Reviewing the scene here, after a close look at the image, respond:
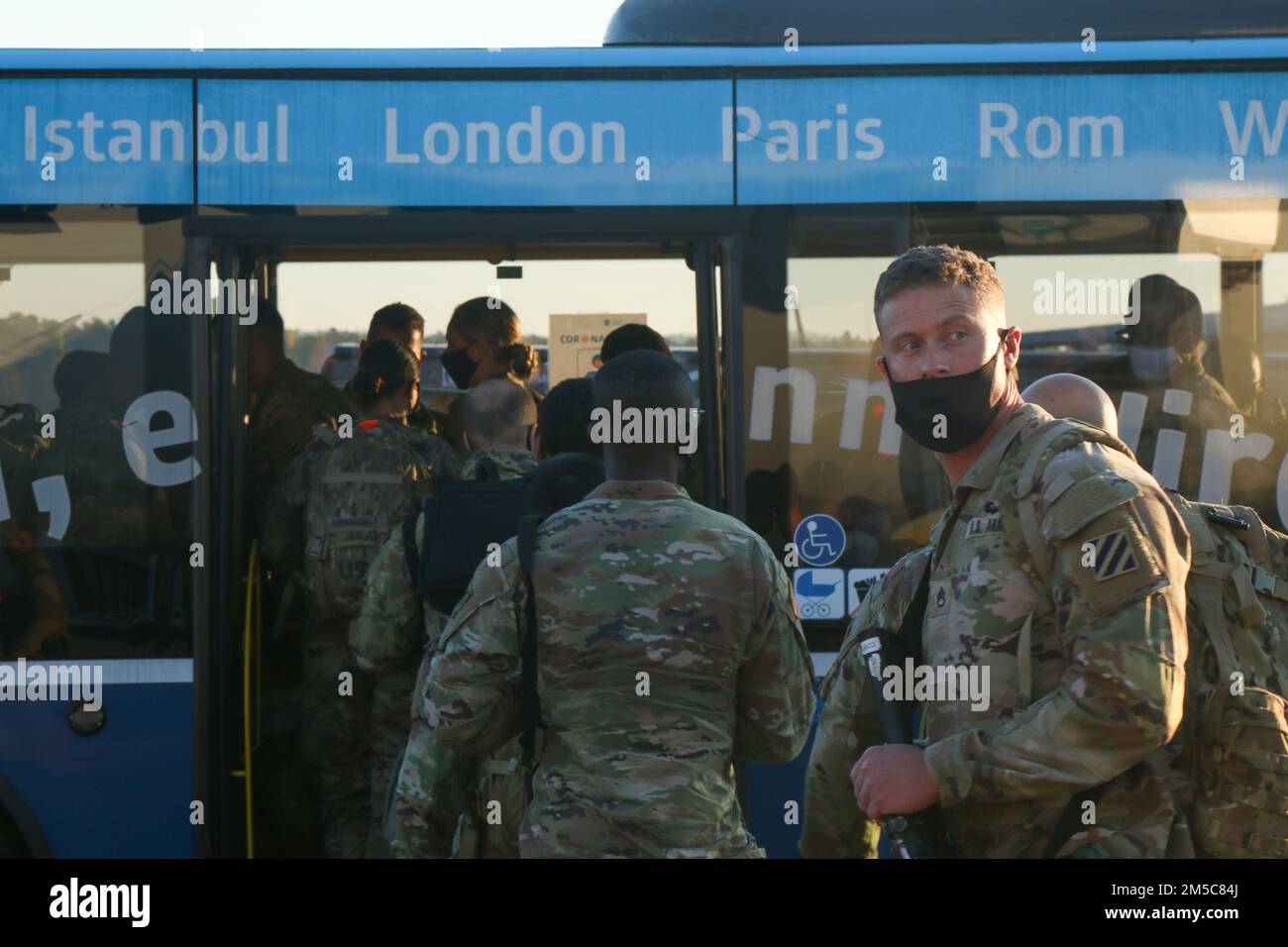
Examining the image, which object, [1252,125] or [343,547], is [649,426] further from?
[1252,125]

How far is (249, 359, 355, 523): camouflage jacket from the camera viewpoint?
539 centimetres

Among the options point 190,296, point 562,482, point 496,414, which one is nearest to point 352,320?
point 190,296

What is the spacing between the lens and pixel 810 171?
4.61m

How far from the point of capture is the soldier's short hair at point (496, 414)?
13.8ft

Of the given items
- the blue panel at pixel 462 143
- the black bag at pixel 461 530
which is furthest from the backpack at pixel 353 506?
the black bag at pixel 461 530

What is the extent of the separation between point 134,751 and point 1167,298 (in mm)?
3706

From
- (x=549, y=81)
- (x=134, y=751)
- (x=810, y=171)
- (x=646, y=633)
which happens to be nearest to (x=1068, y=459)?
(x=646, y=633)

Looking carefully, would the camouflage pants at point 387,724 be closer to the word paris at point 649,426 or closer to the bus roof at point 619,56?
the bus roof at point 619,56

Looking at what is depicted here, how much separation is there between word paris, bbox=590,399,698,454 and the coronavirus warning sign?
2.10 m

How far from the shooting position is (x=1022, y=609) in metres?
2.33

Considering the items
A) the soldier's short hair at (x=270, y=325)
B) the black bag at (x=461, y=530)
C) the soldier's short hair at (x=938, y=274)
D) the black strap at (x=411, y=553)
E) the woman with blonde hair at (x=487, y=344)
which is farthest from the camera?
the woman with blonde hair at (x=487, y=344)

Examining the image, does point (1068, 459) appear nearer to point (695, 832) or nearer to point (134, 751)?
point (695, 832)

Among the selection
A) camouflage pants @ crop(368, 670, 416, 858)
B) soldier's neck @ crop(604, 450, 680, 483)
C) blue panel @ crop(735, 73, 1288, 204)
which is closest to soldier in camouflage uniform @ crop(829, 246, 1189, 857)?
soldier's neck @ crop(604, 450, 680, 483)

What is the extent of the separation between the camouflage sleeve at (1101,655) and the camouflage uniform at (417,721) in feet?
4.12
